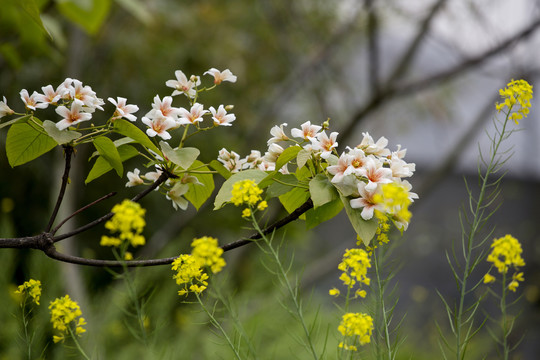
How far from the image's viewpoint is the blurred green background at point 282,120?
1.67 meters

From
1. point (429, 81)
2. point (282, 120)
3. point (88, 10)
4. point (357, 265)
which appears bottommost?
point (357, 265)

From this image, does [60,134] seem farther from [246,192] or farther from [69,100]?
[246,192]

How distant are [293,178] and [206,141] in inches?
103

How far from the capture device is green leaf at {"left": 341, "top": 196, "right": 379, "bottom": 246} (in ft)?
1.41

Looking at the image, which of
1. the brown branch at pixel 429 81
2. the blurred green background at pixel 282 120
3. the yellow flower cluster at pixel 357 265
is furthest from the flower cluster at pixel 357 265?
the brown branch at pixel 429 81

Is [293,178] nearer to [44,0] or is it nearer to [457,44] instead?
[44,0]

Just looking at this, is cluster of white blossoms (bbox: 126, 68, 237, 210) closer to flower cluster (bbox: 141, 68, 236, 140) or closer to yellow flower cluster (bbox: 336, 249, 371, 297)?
flower cluster (bbox: 141, 68, 236, 140)

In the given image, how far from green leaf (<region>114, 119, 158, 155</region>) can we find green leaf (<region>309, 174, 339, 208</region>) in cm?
16

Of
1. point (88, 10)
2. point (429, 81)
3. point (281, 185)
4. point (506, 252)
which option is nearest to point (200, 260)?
point (281, 185)

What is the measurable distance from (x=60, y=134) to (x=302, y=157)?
222 mm

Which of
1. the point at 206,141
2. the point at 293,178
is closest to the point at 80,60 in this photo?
the point at 206,141

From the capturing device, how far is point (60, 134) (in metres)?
0.43

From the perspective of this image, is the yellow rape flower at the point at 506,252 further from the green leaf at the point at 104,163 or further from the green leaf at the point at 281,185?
the green leaf at the point at 104,163

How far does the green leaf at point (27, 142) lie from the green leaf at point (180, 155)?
0.11 meters
